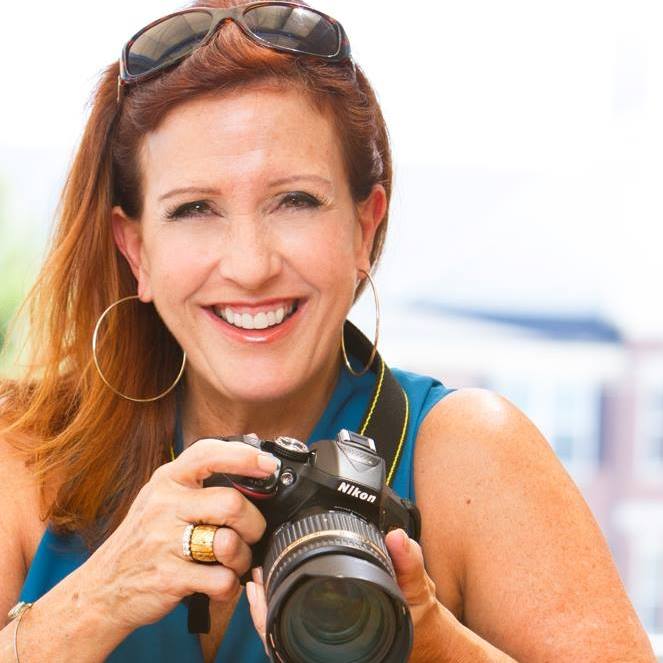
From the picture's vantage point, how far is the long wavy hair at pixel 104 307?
1271 millimetres

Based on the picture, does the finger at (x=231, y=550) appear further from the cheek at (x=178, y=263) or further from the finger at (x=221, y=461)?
Answer: the cheek at (x=178, y=263)

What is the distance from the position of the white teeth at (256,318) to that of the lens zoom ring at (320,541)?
12.5 inches

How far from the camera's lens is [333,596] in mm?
919

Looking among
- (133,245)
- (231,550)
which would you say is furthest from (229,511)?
(133,245)

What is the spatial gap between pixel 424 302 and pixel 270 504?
802 cm

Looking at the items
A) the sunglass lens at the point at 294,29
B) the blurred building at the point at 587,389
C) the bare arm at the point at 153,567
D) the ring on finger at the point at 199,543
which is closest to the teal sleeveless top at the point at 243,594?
the bare arm at the point at 153,567

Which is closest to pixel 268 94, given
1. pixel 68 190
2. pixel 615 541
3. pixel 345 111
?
pixel 345 111

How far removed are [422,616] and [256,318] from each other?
0.38 metres

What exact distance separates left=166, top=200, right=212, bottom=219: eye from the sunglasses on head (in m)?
0.15

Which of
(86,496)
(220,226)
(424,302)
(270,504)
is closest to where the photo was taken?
(270,504)

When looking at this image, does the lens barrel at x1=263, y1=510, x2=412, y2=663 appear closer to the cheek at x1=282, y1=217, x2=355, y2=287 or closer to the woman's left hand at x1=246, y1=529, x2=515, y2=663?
the woman's left hand at x1=246, y1=529, x2=515, y2=663

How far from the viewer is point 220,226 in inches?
48.6

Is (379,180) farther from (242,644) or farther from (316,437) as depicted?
(242,644)

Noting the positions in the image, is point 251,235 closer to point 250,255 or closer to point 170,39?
point 250,255
